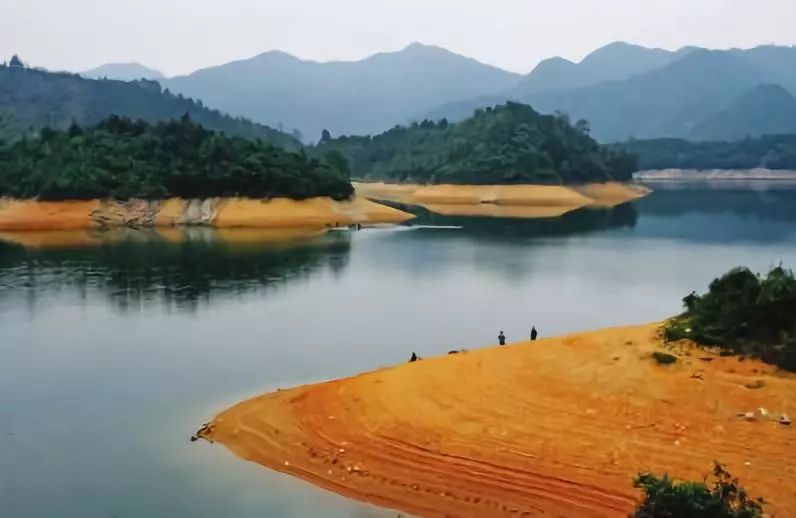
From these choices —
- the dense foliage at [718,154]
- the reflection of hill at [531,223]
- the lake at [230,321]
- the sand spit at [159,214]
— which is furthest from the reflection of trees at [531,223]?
the dense foliage at [718,154]

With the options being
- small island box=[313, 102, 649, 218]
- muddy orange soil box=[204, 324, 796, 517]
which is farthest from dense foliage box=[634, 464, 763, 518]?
small island box=[313, 102, 649, 218]

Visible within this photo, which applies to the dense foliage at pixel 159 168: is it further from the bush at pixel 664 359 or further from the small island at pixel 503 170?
the bush at pixel 664 359

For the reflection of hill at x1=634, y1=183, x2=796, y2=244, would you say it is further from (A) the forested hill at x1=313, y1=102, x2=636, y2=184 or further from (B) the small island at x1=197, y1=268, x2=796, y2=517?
(B) the small island at x1=197, y1=268, x2=796, y2=517

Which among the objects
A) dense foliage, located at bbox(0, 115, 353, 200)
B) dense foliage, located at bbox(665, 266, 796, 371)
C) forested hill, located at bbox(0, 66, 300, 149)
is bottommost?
dense foliage, located at bbox(665, 266, 796, 371)

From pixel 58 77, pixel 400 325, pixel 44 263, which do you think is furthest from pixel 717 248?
pixel 58 77

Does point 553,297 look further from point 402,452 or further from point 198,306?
point 402,452

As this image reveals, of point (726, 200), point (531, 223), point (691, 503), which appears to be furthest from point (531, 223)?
point (691, 503)

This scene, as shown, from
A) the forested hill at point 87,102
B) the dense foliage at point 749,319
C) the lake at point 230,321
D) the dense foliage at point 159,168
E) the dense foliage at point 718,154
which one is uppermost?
the forested hill at point 87,102
